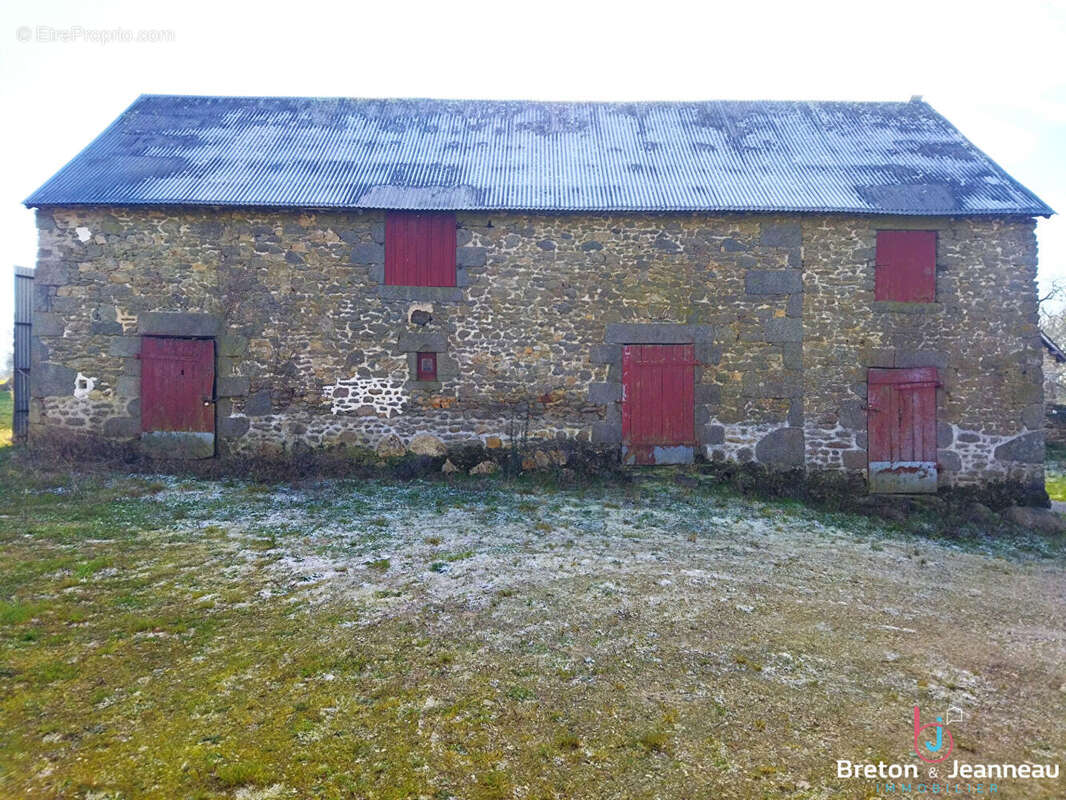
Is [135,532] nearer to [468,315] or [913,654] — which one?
[468,315]

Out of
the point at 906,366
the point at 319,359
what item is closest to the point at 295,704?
the point at 319,359

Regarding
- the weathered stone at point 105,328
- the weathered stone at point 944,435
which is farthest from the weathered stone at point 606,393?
the weathered stone at point 105,328

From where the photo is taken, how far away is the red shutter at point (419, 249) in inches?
384

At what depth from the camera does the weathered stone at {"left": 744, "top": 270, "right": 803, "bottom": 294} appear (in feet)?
32.1

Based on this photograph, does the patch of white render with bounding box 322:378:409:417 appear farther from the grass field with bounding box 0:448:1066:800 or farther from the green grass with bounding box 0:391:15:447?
the green grass with bounding box 0:391:15:447

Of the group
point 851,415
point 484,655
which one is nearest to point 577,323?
point 851,415

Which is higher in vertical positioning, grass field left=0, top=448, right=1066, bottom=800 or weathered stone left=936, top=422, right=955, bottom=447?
weathered stone left=936, top=422, right=955, bottom=447

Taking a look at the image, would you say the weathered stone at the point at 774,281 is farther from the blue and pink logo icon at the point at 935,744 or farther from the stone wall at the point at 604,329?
the blue and pink logo icon at the point at 935,744

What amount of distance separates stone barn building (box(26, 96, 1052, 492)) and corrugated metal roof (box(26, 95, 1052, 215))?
4.4 inches

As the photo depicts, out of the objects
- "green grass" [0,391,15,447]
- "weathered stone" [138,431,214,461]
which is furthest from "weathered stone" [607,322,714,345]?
"green grass" [0,391,15,447]

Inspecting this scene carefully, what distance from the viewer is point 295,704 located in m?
3.37

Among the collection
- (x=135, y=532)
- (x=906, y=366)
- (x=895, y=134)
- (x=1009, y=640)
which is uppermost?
(x=895, y=134)

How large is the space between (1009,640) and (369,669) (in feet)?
15.2

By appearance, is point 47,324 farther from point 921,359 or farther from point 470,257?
point 921,359
